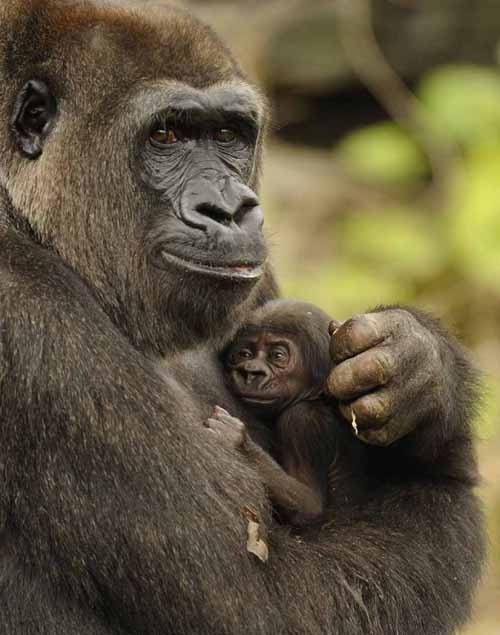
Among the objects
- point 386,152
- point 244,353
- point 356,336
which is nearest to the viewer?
point 356,336

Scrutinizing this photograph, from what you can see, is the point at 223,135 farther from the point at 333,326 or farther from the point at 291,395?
the point at 291,395

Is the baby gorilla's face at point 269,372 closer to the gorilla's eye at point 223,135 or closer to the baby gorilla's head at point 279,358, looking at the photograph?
the baby gorilla's head at point 279,358

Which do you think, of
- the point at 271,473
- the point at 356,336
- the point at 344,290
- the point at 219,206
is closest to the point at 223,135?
the point at 219,206

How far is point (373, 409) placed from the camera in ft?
13.1

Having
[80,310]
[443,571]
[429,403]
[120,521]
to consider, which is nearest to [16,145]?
[80,310]

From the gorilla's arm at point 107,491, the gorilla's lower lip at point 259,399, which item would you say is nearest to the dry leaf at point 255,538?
the gorilla's arm at point 107,491

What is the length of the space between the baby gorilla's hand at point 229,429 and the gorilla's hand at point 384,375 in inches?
12.3

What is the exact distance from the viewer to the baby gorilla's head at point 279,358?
4.54 meters

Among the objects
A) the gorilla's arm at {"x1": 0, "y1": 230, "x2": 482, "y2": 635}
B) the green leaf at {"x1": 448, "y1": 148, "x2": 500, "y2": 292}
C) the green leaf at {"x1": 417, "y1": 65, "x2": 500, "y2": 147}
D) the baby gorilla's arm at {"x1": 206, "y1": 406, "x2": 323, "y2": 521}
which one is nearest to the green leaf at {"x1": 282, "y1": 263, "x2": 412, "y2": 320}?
the green leaf at {"x1": 448, "y1": 148, "x2": 500, "y2": 292}

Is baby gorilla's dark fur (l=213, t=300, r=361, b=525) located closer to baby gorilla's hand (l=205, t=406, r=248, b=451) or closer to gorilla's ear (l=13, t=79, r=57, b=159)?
baby gorilla's hand (l=205, t=406, r=248, b=451)

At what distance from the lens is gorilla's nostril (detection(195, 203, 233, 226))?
3.95 meters

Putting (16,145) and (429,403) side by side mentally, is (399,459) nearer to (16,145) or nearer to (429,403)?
(429,403)

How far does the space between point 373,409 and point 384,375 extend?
0.36ft

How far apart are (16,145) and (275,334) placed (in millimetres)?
1206
